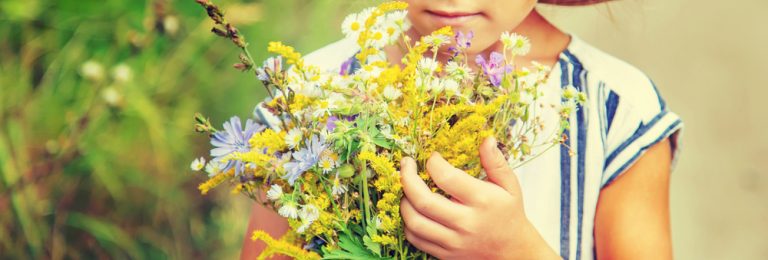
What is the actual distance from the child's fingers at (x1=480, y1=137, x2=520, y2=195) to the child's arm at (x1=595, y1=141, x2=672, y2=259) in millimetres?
246

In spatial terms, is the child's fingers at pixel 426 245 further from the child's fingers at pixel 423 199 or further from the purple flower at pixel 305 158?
the purple flower at pixel 305 158

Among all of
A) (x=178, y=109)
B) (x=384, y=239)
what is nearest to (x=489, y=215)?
(x=384, y=239)

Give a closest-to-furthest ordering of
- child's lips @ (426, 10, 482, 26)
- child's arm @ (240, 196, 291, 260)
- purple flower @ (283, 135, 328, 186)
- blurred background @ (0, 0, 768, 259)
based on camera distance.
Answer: purple flower @ (283, 135, 328, 186) → child's lips @ (426, 10, 482, 26) → child's arm @ (240, 196, 291, 260) → blurred background @ (0, 0, 768, 259)

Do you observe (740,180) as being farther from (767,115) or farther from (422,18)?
(422,18)

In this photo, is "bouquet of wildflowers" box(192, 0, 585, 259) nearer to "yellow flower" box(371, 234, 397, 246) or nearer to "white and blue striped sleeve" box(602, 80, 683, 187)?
"yellow flower" box(371, 234, 397, 246)

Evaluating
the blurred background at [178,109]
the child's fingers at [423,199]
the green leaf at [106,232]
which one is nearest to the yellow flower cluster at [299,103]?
the child's fingers at [423,199]

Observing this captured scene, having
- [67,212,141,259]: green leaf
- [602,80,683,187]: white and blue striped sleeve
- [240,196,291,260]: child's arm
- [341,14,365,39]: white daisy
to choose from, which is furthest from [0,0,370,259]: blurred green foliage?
[341,14,365,39]: white daisy

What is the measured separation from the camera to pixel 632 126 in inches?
45.7

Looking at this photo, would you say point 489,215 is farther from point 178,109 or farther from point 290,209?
point 178,109

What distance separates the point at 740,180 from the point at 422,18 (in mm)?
781

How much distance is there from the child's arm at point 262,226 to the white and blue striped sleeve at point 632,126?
1.36 feet

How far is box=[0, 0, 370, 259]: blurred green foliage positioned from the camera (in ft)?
5.48

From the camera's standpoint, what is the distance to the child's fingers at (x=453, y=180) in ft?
2.88

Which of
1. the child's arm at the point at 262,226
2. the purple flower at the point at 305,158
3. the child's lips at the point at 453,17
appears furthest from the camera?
the child's arm at the point at 262,226
